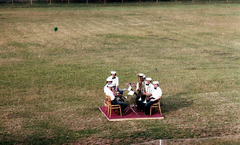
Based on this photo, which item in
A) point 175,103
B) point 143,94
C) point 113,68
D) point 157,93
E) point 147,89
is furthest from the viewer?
point 113,68

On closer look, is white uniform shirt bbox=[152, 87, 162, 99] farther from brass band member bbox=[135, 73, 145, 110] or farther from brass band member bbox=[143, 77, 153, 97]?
brass band member bbox=[135, 73, 145, 110]

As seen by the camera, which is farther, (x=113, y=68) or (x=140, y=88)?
(x=113, y=68)

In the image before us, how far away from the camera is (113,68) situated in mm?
24766

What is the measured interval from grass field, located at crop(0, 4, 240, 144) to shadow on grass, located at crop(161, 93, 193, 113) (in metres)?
0.06

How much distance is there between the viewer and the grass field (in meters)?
13.4

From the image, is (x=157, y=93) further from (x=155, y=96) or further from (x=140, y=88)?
(x=140, y=88)

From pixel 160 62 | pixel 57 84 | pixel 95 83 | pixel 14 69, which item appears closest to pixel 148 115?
pixel 95 83

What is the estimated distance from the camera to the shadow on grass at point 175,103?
16266mm

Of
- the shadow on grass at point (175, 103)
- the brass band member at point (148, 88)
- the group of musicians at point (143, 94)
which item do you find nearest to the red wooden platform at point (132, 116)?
the group of musicians at point (143, 94)

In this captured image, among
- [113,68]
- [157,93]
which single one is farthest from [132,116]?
[113,68]

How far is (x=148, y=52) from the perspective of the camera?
29922mm

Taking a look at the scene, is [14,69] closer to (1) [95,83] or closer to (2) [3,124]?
(1) [95,83]

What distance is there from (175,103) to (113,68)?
8755mm

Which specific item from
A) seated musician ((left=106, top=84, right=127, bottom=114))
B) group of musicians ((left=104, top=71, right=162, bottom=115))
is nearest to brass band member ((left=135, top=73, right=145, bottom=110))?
group of musicians ((left=104, top=71, right=162, bottom=115))
